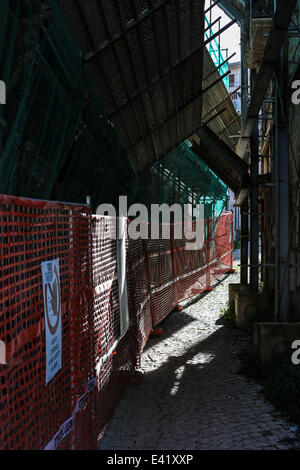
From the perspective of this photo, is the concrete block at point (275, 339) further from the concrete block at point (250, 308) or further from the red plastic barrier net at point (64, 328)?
the concrete block at point (250, 308)

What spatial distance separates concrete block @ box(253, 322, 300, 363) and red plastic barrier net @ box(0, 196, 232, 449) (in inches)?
67.5

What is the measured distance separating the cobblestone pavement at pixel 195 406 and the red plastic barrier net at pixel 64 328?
0.29 m

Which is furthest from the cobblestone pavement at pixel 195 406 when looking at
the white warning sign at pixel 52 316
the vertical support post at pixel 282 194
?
the white warning sign at pixel 52 316

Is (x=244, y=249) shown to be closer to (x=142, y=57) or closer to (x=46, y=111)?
(x=142, y=57)

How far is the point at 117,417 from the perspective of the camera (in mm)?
5340

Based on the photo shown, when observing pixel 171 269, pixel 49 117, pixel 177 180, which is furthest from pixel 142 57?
pixel 177 180

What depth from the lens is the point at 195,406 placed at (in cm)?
562

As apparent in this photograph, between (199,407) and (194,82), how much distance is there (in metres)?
5.15

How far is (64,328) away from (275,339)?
3.85m

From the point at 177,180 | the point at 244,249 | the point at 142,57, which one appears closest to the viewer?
the point at 142,57

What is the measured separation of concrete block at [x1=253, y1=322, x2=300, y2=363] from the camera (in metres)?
6.59

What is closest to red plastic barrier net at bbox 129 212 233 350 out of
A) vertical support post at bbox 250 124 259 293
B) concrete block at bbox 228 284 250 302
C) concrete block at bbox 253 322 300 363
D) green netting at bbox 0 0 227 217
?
concrete block at bbox 228 284 250 302

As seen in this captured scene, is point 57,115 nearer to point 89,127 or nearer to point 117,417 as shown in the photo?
point 89,127

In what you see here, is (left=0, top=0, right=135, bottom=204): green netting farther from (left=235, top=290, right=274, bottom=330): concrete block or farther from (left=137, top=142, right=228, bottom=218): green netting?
(left=137, top=142, right=228, bottom=218): green netting
